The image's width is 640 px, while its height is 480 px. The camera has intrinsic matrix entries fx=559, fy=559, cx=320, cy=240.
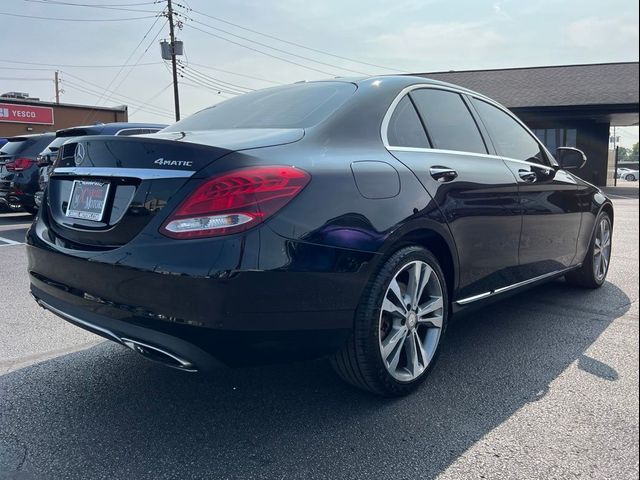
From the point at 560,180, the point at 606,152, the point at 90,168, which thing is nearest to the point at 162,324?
the point at 90,168

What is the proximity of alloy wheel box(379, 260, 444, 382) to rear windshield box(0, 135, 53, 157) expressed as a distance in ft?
30.9

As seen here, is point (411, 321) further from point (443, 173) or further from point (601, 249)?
point (601, 249)

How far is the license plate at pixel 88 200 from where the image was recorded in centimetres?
242

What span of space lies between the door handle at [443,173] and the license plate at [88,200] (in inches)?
62.5

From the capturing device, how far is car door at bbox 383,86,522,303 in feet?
9.54

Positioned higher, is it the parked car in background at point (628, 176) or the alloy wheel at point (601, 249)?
the parked car in background at point (628, 176)

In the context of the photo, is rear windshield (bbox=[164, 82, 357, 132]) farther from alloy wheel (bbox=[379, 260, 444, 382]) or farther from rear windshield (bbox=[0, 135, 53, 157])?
rear windshield (bbox=[0, 135, 53, 157])

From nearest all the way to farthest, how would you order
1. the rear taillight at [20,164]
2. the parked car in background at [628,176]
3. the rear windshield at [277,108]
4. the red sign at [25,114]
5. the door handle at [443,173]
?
the rear windshield at [277,108]
the door handle at [443,173]
the rear taillight at [20,164]
the red sign at [25,114]
the parked car in background at [628,176]

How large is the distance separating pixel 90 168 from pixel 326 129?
1083mm

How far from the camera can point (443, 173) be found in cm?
295

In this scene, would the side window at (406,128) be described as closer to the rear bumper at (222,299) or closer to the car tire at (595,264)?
the rear bumper at (222,299)

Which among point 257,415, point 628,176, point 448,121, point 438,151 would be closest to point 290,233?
point 257,415

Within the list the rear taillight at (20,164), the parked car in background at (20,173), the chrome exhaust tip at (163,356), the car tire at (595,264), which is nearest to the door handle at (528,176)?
the car tire at (595,264)

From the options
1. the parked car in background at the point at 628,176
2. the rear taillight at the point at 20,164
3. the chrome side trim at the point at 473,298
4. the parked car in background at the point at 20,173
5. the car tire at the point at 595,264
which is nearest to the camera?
the chrome side trim at the point at 473,298
